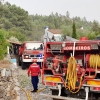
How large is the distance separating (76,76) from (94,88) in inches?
28.7

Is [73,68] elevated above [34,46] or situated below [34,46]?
below

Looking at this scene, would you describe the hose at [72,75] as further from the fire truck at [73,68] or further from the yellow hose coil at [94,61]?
the yellow hose coil at [94,61]

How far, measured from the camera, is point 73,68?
8398 mm

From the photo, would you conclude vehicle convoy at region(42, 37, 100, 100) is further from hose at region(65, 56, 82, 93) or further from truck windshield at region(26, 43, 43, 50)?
truck windshield at region(26, 43, 43, 50)

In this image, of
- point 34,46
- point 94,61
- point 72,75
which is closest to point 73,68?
point 72,75

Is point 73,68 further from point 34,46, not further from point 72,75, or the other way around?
point 34,46

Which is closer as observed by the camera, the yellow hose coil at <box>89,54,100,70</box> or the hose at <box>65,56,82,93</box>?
the yellow hose coil at <box>89,54,100,70</box>

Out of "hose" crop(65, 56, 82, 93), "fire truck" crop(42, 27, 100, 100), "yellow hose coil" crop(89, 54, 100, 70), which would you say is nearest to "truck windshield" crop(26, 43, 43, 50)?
"fire truck" crop(42, 27, 100, 100)

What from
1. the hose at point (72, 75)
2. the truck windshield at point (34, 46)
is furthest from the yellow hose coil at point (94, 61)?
the truck windshield at point (34, 46)

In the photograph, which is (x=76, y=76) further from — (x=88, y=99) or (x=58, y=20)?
(x=58, y=20)

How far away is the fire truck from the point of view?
Answer: 8219 millimetres

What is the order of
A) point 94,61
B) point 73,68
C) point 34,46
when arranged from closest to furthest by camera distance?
Result: 1. point 94,61
2. point 73,68
3. point 34,46

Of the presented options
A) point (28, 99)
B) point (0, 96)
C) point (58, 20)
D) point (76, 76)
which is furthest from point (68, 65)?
point (58, 20)

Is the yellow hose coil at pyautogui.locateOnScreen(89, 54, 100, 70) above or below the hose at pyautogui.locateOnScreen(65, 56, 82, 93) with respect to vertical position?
above
